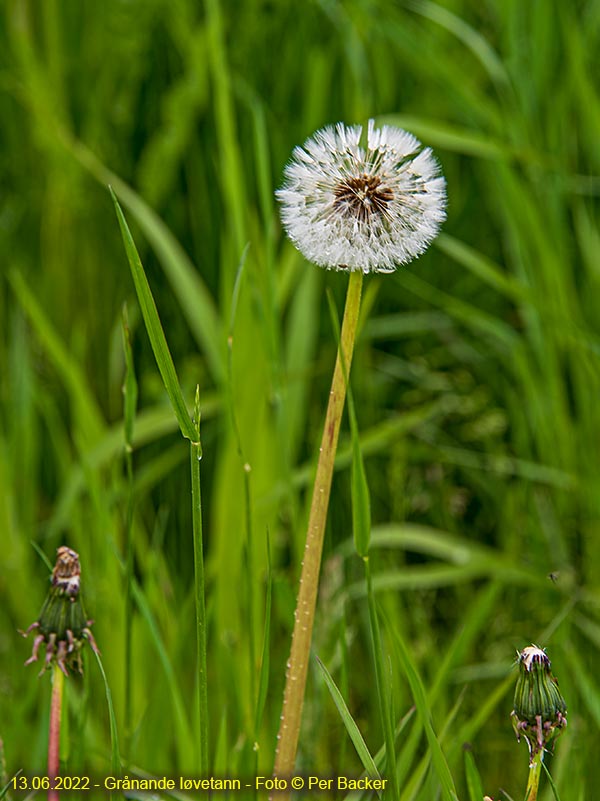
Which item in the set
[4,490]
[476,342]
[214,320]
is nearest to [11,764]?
[4,490]

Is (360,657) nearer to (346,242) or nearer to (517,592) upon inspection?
(517,592)

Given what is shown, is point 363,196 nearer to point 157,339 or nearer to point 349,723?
point 157,339

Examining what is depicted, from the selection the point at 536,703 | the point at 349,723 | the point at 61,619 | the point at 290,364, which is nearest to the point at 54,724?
the point at 61,619

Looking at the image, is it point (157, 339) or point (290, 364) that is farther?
point (290, 364)

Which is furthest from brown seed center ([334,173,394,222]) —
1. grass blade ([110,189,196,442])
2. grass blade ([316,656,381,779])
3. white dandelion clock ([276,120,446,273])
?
grass blade ([316,656,381,779])

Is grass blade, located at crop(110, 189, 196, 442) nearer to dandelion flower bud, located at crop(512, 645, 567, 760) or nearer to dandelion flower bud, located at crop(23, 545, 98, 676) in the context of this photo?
dandelion flower bud, located at crop(23, 545, 98, 676)

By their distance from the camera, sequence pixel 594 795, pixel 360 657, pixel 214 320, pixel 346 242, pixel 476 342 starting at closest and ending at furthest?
pixel 346 242
pixel 594 795
pixel 360 657
pixel 214 320
pixel 476 342

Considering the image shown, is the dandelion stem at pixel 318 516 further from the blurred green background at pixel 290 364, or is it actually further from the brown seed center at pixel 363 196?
the blurred green background at pixel 290 364
